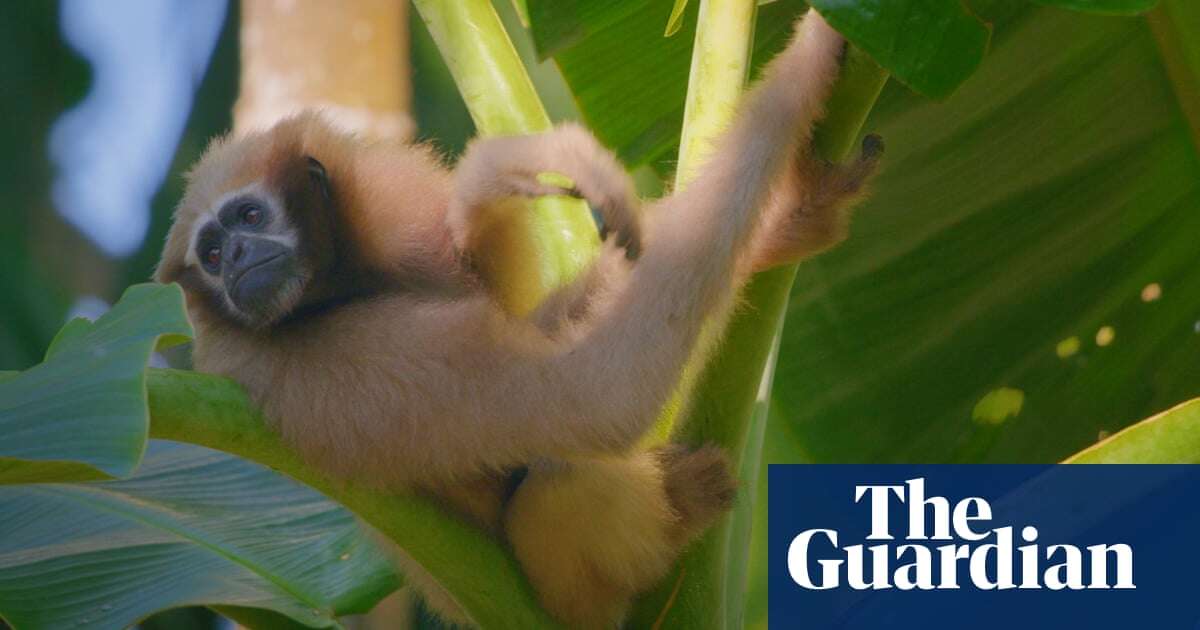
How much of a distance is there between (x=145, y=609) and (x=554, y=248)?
41.6 inches

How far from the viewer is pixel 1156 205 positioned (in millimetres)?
3434

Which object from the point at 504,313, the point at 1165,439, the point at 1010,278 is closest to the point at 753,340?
the point at 504,313

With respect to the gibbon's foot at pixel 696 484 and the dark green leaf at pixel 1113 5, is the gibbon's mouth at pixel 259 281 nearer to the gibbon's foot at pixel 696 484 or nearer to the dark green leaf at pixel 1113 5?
the gibbon's foot at pixel 696 484

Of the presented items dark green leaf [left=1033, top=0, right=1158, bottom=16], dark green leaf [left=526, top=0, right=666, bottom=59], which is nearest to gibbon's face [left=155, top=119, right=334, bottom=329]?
dark green leaf [left=526, top=0, right=666, bottom=59]

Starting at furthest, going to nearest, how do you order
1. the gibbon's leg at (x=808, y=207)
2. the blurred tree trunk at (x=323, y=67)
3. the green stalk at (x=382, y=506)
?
the blurred tree trunk at (x=323, y=67)
the gibbon's leg at (x=808, y=207)
the green stalk at (x=382, y=506)

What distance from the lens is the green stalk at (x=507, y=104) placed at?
8.29 feet

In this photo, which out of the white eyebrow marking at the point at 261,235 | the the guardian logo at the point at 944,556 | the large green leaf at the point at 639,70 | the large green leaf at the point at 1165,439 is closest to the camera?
the large green leaf at the point at 1165,439

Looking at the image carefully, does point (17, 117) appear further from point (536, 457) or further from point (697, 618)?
point (697, 618)

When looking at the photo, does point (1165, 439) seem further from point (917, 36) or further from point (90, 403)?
point (90, 403)

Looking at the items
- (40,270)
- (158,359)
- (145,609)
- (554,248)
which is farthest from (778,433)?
(40,270)

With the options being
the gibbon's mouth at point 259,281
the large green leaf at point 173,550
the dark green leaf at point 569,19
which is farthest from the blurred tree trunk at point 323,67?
the large green leaf at point 173,550

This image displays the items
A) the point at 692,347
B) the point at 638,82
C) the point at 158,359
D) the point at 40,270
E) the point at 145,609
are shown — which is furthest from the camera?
the point at 40,270

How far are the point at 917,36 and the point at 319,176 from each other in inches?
59.3

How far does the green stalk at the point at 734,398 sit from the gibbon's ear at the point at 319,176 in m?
0.91
